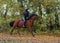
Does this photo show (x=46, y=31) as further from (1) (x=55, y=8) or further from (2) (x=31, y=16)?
(2) (x=31, y=16)

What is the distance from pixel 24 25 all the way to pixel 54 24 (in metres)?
6.24

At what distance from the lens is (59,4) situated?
77.6 feet

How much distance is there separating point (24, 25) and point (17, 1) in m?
6.09

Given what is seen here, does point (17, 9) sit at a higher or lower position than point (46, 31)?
higher

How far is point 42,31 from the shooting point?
24406 mm

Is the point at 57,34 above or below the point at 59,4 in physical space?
below

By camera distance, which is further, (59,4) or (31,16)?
Answer: (59,4)

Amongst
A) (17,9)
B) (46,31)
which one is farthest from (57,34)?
(17,9)

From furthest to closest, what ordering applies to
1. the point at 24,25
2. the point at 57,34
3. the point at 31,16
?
the point at 57,34, the point at 24,25, the point at 31,16

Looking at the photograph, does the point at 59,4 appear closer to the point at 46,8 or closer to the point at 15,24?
the point at 46,8

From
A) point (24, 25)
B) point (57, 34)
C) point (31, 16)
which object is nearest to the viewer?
point (31, 16)

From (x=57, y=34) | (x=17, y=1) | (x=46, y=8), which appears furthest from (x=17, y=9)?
Answer: (x=57, y=34)

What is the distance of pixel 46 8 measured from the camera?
24219 millimetres

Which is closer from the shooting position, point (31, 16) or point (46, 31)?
point (31, 16)
